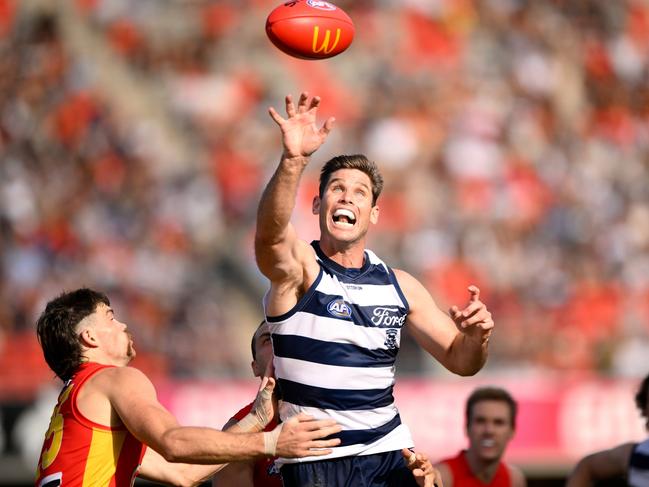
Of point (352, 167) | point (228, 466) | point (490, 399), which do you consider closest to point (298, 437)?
point (352, 167)

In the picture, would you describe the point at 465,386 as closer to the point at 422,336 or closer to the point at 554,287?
the point at 554,287

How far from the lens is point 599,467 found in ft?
20.4

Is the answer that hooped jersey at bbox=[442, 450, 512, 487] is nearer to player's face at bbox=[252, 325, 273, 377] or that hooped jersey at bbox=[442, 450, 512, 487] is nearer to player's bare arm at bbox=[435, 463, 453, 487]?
player's bare arm at bbox=[435, 463, 453, 487]

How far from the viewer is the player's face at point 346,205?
15.9 feet

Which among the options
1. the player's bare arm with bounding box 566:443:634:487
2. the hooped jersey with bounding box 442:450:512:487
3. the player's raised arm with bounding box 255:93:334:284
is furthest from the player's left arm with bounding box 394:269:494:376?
the hooped jersey with bounding box 442:450:512:487

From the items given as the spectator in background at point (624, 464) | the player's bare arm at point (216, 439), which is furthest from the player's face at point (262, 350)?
the spectator in background at point (624, 464)

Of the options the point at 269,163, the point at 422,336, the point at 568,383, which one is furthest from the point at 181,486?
the point at 269,163

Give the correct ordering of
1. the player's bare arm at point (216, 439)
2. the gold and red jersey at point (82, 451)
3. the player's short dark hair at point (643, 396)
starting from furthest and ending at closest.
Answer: the player's short dark hair at point (643, 396), the gold and red jersey at point (82, 451), the player's bare arm at point (216, 439)

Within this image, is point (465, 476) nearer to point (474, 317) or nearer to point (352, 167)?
point (474, 317)

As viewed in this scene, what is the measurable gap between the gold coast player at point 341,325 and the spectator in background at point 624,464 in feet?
4.36

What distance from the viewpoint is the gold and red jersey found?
4.48 metres

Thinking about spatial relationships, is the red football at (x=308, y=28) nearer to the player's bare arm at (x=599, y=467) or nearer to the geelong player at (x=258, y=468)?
the geelong player at (x=258, y=468)

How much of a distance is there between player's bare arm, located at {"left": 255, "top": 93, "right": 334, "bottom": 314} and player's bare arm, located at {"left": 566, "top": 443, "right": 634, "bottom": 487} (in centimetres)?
249

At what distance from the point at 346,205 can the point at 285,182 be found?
555mm
